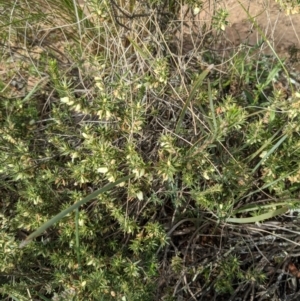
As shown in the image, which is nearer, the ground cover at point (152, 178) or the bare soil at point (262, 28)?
the ground cover at point (152, 178)

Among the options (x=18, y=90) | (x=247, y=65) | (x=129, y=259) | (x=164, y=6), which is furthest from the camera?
(x=18, y=90)

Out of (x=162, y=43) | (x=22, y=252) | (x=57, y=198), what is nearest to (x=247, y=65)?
(x=162, y=43)

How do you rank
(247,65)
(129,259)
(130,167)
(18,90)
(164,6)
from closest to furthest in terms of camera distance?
(130,167) → (129,259) → (164,6) → (247,65) → (18,90)

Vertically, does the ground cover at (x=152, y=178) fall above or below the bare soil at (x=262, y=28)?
below

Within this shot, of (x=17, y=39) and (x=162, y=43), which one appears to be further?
(x=17, y=39)

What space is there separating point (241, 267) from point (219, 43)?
35.5 inches

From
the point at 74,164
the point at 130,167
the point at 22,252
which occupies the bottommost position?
the point at 22,252

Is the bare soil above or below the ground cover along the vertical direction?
above

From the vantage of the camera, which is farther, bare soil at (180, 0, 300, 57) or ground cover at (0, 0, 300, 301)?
bare soil at (180, 0, 300, 57)

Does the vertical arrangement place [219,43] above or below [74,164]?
above

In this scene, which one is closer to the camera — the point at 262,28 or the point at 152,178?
the point at 152,178

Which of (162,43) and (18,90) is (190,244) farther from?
(18,90)

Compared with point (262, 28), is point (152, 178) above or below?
below

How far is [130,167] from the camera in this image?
1.65m
